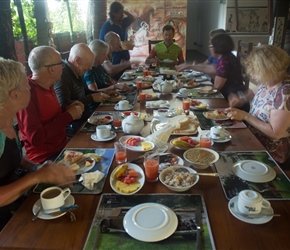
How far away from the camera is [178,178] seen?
3.62ft

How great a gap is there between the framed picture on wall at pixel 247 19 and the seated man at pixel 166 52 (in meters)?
3.12

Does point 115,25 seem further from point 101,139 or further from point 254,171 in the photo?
point 254,171

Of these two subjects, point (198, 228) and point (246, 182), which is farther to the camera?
point (246, 182)

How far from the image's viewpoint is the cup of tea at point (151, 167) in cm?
114

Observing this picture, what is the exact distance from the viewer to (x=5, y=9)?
6.43 feet

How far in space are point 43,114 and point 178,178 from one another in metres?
1.04

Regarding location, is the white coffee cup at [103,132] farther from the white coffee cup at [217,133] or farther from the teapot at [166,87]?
the teapot at [166,87]

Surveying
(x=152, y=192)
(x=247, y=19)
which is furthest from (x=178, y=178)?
(x=247, y=19)

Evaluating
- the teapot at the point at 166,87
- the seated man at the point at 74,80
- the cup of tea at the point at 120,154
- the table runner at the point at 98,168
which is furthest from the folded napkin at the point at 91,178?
the teapot at the point at 166,87

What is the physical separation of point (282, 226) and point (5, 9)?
220cm

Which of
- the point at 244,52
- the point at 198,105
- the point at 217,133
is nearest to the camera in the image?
the point at 217,133

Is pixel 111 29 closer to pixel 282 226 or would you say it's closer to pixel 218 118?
pixel 218 118

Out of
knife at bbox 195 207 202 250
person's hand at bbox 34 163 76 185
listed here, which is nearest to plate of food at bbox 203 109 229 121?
knife at bbox 195 207 202 250

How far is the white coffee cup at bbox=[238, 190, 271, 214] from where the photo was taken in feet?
2.93
